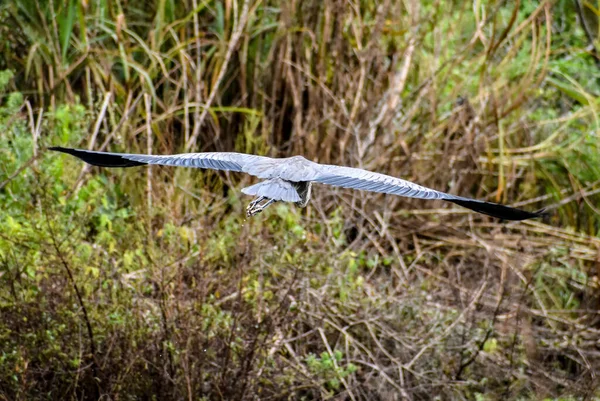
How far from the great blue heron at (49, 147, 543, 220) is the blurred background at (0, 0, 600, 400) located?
0.87m

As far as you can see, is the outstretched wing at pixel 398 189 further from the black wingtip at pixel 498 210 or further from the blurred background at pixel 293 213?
the blurred background at pixel 293 213

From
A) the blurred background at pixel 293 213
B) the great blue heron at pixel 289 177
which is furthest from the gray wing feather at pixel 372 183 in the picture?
the blurred background at pixel 293 213

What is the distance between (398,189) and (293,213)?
2415mm

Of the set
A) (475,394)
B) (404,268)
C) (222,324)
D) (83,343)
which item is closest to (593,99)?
(404,268)

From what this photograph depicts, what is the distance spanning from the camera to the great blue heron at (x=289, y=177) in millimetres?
4160

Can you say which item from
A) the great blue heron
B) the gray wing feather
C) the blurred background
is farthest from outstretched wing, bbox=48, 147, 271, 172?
the blurred background

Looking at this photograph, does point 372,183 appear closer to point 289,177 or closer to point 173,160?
point 289,177

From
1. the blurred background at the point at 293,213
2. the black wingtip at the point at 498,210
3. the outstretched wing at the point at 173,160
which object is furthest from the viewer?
the blurred background at the point at 293,213

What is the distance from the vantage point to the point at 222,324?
17.9 ft

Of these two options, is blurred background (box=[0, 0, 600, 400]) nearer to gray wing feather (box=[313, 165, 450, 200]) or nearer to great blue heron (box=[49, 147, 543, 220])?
great blue heron (box=[49, 147, 543, 220])

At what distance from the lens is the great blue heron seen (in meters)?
4.16

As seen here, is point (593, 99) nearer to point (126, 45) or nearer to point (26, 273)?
point (126, 45)

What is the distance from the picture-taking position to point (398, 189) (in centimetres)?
421

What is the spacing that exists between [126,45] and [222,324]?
2.69 m
